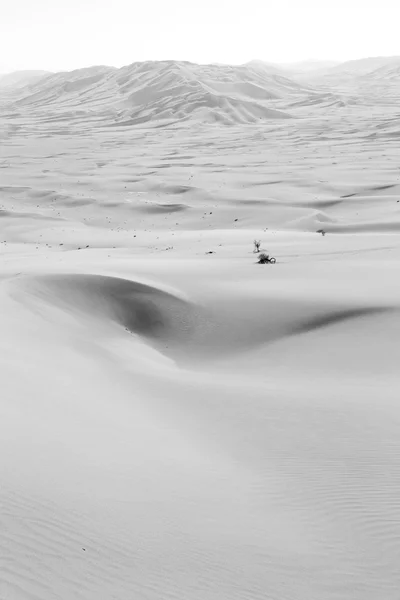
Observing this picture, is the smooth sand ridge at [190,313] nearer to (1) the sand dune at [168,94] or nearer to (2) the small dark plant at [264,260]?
(2) the small dark plant at [264,260]

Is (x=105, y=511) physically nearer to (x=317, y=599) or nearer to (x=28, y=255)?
(x=317, y=599)

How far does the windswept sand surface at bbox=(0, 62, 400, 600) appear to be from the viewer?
3.30m

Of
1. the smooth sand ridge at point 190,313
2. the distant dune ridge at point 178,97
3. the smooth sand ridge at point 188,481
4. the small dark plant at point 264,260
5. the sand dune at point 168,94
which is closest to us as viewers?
the smooth sand ridge at point 188,481

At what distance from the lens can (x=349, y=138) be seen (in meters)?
33.8

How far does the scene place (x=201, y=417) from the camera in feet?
18.1

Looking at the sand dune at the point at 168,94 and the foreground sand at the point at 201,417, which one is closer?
the foreground sand at the point at 201,417

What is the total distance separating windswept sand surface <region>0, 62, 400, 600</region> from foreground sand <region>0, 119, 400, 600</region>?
2 centimetres

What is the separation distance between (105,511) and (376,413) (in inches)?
112

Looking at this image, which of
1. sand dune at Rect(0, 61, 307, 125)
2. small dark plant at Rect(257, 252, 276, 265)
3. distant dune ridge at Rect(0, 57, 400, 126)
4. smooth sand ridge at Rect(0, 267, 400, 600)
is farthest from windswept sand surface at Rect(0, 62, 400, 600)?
sand dune at Rect(0, 61, 307, 125)

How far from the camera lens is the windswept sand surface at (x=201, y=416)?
330cm

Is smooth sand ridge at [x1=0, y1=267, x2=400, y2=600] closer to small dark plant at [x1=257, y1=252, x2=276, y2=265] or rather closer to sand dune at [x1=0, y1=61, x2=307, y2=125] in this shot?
small dark plant at [x1=257, y1=252, x2=276, y2=265]

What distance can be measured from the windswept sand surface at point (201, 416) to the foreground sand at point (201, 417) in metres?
0.02

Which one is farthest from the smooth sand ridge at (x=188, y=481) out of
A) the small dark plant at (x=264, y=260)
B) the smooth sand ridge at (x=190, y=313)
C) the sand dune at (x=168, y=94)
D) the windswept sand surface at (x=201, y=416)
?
the sand dune at (x=168, y=94)

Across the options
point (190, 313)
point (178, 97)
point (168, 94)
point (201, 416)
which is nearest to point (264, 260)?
point (190, 313)
